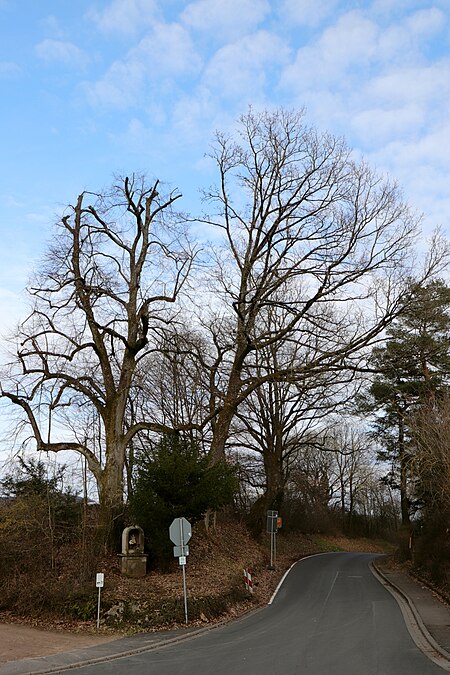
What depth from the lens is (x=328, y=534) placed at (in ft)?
187

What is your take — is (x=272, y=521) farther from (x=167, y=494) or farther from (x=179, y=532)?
(x=179, y=532)

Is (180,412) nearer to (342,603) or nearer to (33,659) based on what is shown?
(342,603)

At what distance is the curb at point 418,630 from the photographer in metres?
13.3

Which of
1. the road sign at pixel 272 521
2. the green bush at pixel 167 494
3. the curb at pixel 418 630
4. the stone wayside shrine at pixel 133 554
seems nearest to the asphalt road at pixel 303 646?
the curb at pixel 418 630

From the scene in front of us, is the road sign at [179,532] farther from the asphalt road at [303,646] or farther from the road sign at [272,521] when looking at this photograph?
the road sign at [272,521]

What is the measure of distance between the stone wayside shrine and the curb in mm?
8638

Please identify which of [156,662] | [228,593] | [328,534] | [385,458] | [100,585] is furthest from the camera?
[328,534]

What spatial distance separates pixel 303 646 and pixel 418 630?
4.32 metres

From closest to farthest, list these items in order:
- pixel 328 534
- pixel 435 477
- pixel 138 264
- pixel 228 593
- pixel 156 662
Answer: pixel 156 662, pixel 228 593, pixel 435 477, pixel 138 264, pixel 328 534

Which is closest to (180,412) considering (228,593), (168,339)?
(168,339)

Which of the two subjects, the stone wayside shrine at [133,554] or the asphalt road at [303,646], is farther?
the stone wayside shrine at [133,554]

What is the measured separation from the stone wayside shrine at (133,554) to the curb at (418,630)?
8638 millimetres

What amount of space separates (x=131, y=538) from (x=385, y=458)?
2189 cm

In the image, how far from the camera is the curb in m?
13.3
